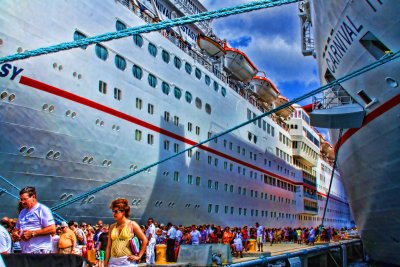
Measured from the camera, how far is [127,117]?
1673 centimetres

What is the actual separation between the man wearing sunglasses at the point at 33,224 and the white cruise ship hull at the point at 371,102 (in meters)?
7.95

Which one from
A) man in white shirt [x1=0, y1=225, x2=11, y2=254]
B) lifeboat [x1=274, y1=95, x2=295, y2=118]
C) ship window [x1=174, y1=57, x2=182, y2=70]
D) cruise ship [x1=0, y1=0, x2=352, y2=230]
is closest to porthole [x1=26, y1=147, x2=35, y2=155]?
cruise ship [x1=0, y1=0, x2=352, y2=230]

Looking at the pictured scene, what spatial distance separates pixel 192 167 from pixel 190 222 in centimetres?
252

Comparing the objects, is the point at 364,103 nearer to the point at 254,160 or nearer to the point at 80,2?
the point at 80,2

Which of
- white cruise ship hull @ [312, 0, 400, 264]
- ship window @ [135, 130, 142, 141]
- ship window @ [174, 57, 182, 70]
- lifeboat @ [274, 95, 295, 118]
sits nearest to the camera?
white cruise ship hull @ [312, 0, 400, 264]

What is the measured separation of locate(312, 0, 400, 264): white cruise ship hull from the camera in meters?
10.2

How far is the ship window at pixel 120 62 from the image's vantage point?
1661 cm

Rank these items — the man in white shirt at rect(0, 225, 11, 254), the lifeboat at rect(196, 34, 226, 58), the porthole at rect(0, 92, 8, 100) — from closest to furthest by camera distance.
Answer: the man in white shirt at rect(0, 225, 11, 254), the porthole at rect(0, 92, 8, 100), the lifeboat at rect(196, 34, 226, 58)

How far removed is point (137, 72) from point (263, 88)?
19.1 m

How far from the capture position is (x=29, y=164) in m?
12.8

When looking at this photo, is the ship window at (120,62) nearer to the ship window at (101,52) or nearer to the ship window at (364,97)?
the ship window at (101,52)

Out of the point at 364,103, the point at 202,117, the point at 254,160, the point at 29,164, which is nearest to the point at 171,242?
the point at 29,164

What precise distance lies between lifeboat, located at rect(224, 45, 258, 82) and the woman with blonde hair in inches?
990

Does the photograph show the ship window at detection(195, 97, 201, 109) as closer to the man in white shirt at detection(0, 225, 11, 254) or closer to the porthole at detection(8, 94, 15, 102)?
the porthole at detection(8, 94, 15, 102)
